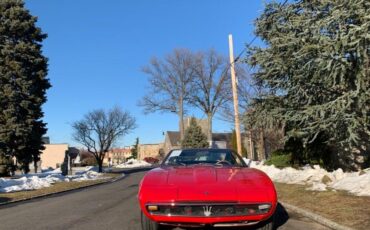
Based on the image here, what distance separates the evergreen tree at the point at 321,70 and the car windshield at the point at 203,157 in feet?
14.4

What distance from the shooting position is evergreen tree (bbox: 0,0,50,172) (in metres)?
36.0

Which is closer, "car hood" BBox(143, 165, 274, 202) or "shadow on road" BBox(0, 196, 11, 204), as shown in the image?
"car hood" BBox(143, 165, 274, 202)

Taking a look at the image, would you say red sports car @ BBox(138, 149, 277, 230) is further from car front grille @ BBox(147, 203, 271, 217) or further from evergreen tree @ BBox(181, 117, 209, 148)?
evergreen tree @ BBox(181, 117, 209, 148)

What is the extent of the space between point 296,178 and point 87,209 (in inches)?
305

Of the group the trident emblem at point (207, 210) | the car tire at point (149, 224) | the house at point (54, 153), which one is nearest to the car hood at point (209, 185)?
the trident emblem at point (207, 210)

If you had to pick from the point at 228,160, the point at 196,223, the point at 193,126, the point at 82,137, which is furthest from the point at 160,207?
the point at 193,126

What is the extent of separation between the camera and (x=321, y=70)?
39.3 ft

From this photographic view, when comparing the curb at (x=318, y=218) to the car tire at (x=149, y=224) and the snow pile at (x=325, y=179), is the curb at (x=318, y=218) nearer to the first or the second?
the snow pile at (x=325, y=179)

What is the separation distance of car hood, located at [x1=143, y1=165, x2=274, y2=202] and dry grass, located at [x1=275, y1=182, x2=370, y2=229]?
1878 mm

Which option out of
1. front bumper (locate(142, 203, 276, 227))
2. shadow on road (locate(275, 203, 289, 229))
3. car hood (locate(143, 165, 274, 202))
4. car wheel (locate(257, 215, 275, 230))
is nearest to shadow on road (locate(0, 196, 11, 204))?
shadow on road (locate(275, 203, 289, 229))

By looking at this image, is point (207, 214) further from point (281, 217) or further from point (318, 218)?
point (281, 217)

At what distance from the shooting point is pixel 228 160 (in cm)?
808

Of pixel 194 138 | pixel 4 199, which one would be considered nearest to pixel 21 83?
pixel 4 199

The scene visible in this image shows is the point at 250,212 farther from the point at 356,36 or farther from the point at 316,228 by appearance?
the point at 356,36
